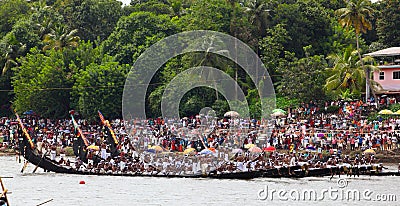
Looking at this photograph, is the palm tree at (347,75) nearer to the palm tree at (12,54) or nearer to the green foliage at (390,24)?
the green foliage at (390,24)

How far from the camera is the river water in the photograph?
31.9m

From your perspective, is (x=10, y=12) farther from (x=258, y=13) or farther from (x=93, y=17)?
(x=258, y=13)

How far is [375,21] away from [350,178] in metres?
28.7

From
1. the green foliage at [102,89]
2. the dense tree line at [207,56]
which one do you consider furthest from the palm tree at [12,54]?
the green foliage at [102,89]

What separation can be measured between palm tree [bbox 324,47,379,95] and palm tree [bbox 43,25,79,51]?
779 inches

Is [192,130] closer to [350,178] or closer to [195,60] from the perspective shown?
[195,60]

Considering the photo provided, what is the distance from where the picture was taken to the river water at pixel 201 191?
3186 centimetres

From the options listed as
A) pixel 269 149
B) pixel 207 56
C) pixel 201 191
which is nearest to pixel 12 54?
pixel 207 56

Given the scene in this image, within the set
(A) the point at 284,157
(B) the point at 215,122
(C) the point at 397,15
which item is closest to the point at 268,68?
(B) the point at 215,122

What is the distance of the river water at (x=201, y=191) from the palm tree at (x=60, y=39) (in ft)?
74.9

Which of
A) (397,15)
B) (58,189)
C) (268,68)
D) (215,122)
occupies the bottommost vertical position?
(58,189)

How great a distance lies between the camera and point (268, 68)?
52.2 metres

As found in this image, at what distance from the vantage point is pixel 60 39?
198ft

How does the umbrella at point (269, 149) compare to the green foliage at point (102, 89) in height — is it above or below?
below
